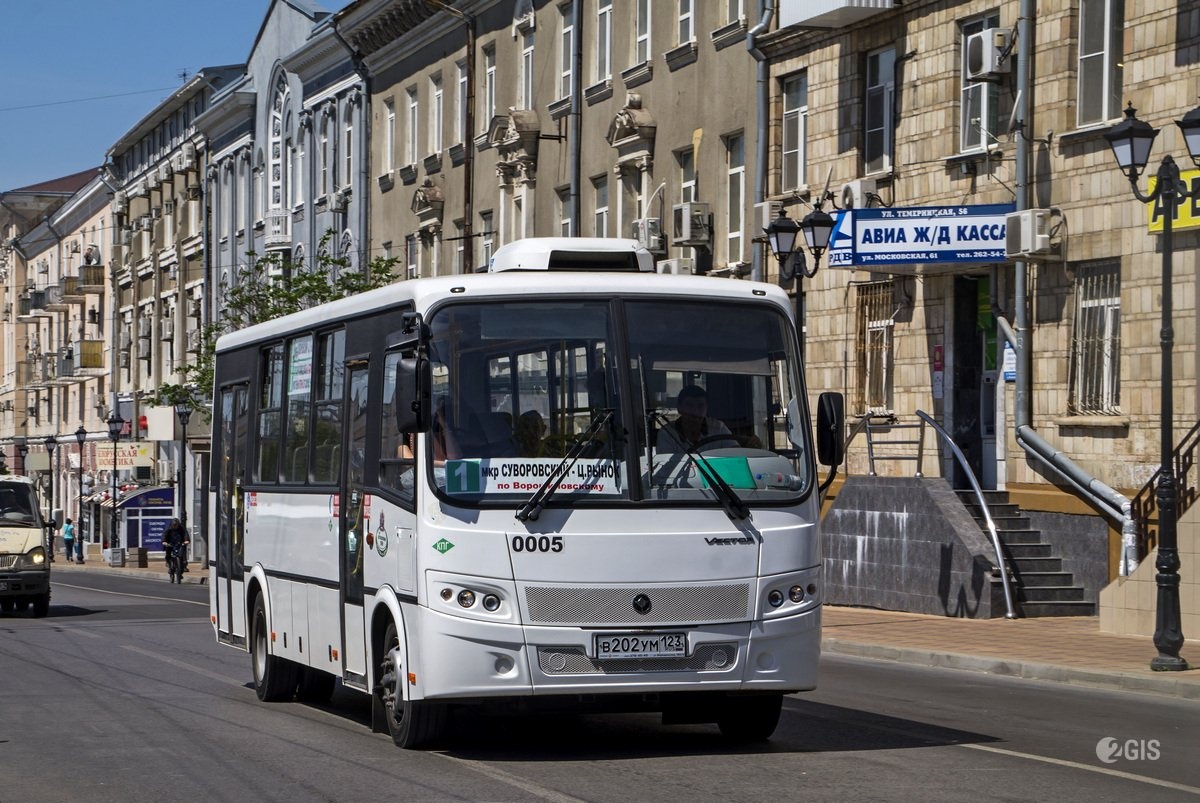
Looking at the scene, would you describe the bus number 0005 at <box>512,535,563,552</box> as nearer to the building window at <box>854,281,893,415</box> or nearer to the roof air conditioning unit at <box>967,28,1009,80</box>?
the roof air conditioning unit at <box>967,28,1009,80</box>

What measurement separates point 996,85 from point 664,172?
9.88 meters

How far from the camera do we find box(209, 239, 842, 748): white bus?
10.8 metres

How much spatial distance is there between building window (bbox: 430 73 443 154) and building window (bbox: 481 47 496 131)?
9.28 feet

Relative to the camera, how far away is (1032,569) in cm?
2414

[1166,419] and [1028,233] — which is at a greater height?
[1028,233]

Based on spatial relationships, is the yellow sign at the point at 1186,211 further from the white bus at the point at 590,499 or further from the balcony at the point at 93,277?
the balcony at the point at 93,277

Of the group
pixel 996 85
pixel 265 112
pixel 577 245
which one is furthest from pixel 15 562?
pixel 265 112

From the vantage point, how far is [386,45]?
48.8 metres

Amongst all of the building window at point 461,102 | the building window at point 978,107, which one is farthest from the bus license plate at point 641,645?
the building window at point 461,102

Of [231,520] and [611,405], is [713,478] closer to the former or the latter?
[611,405]

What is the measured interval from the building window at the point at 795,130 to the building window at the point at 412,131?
58.7ft

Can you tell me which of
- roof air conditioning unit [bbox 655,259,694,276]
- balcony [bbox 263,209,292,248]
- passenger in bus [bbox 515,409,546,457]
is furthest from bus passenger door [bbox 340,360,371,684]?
balcony [bbox 263,209,292,248]

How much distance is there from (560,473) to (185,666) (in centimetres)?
906

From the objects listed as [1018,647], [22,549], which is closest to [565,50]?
[22,549]
